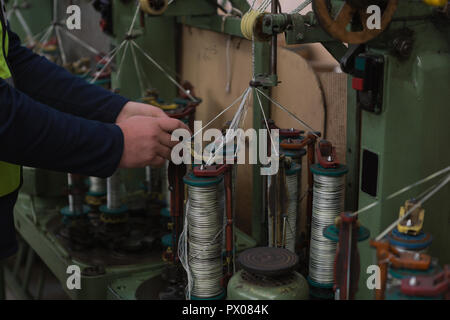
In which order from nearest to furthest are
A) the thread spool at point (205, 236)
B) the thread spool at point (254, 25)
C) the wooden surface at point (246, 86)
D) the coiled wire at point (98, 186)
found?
1. the thread spool at point (254, 25)
2. the thread spool at point (205, 236)
3. the wooden surface at point (246, 86)
4. the coiled wire at point (98, 186)

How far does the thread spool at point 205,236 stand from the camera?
198 centimetres

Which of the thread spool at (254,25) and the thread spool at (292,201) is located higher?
the thread spool at (254,25)

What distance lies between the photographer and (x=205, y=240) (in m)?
2.02

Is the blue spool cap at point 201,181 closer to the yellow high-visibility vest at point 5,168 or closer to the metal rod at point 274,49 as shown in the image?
the metal rod at point 274,49

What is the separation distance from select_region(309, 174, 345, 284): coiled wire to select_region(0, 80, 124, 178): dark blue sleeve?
2.05ft

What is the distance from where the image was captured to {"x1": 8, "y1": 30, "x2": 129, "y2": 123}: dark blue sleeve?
220 cm

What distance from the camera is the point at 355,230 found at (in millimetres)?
1438

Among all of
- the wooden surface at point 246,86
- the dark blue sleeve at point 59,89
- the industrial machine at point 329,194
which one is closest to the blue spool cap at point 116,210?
the industrial machine at point 329,194

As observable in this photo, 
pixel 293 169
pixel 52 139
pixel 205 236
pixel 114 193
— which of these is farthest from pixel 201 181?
pixel 114 193

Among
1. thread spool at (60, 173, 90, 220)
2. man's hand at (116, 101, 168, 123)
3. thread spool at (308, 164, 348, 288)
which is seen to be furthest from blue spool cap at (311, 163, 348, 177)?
thread spool at (60, 173, 90, 220)

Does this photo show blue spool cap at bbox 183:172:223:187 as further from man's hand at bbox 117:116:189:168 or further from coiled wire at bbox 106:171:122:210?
coiled wire at bbox 106:171:122:210

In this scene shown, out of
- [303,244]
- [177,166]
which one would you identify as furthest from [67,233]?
[303,244]

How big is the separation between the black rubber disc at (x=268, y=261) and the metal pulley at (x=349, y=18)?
0.57m

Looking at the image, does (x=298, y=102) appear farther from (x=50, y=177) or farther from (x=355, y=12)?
(x=50, y=177)
